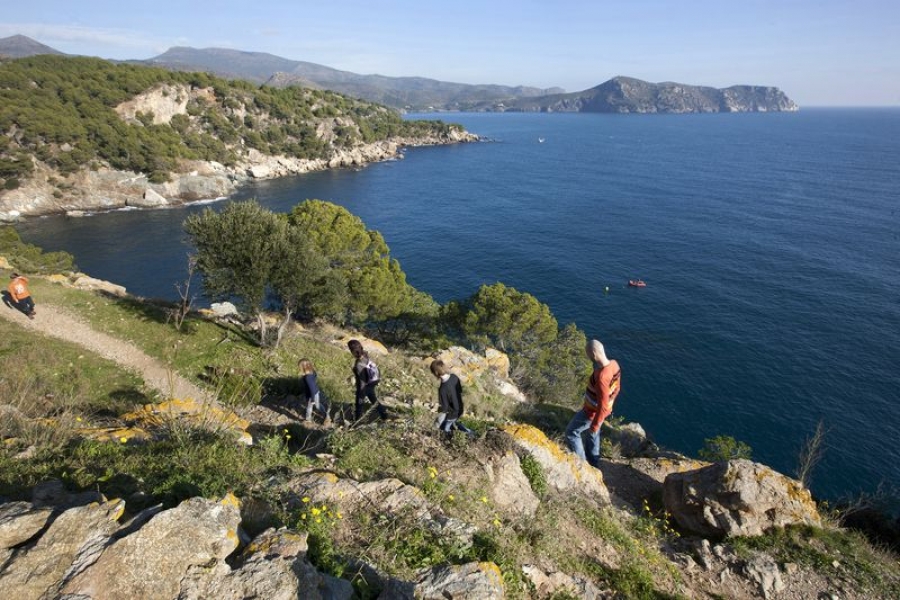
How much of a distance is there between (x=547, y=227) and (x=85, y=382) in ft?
222

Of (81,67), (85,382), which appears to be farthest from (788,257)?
(81,67)

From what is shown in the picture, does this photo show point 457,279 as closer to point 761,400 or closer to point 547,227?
point 547,227

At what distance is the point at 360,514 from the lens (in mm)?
6316

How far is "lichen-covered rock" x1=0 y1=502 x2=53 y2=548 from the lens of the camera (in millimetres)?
4438

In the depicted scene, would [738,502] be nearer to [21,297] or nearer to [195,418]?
[195,418]

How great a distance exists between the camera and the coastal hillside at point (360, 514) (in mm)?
4590

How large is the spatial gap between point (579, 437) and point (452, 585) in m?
6.42

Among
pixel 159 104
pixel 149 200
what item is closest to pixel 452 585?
pixel 149 200

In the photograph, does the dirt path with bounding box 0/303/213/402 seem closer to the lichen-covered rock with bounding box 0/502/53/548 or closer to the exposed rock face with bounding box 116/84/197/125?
the lichen-covered rock with bounding box 0/502/53/548

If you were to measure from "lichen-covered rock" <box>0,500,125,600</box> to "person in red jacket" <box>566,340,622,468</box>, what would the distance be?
7.81 metres

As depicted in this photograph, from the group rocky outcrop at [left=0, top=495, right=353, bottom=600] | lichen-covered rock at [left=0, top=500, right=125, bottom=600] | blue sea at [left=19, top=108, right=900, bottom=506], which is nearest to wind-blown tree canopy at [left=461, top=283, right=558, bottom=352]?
blue sea at [left=19, top=108, right=900, bottom=506]

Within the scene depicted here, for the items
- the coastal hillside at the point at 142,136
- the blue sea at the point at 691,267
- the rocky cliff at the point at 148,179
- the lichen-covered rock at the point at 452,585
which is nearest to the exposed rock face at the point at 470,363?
the blue sea at the point at 691,267

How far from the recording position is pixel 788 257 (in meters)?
58.7

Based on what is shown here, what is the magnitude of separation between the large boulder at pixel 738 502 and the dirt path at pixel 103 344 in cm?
1488
